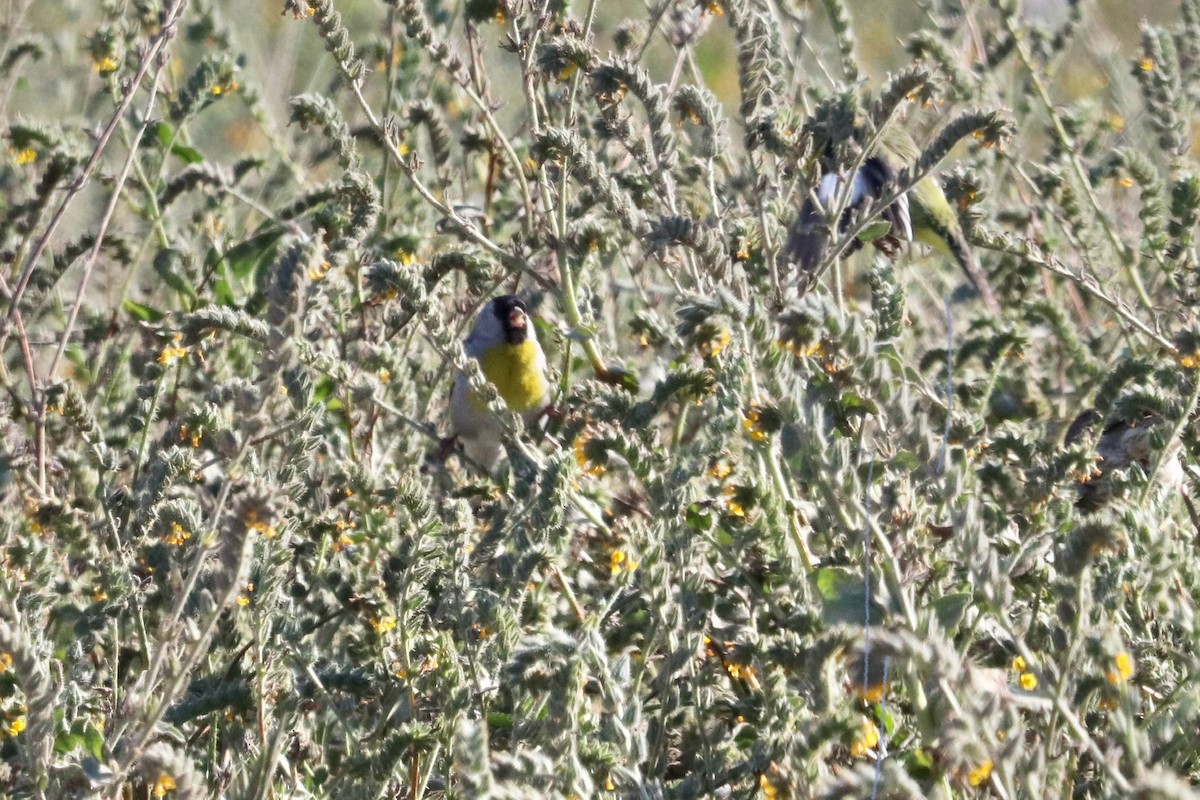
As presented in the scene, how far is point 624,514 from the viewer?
9.59 ft

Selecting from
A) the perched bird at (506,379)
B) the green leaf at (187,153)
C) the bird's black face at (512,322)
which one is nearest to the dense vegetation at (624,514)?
the green leaf at (187,153)

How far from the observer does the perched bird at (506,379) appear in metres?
3.76

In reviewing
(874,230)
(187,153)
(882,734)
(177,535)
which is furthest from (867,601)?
(187,153)

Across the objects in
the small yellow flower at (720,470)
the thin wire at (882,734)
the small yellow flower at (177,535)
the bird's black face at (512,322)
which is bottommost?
the thin wire at (882,734)

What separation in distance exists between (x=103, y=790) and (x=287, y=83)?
4.48 metres

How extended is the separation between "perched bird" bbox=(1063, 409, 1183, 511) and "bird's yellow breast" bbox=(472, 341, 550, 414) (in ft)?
4.72

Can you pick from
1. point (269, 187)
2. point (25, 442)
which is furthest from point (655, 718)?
point (269, 187)

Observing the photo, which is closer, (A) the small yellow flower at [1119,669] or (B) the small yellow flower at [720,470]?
(A) the small yellow flower at [1119,669]

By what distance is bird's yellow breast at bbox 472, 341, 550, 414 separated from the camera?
3.91 metres

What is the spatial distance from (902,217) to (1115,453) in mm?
1088

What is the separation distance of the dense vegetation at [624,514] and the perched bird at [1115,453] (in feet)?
0.06

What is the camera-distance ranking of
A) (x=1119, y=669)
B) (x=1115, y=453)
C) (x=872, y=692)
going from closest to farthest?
1. (x=1119, y=669)
2. (x=872, y=692)
3. (x=1115, y=453)

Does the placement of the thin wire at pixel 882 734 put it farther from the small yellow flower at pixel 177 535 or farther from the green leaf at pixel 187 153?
the green leaf at pixel 187 153

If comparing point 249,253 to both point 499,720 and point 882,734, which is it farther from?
point 882,734
